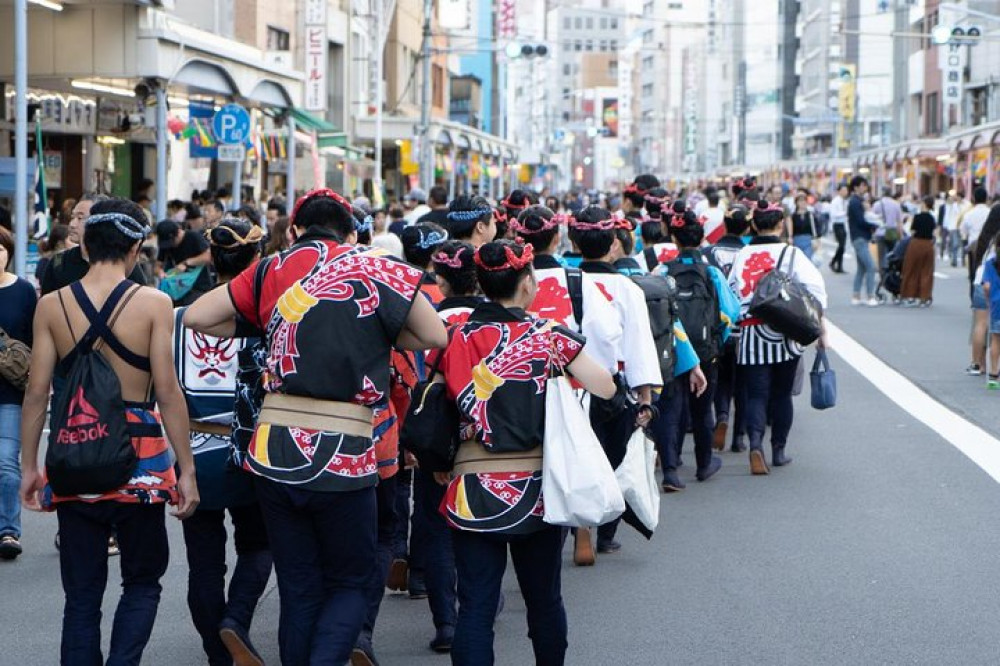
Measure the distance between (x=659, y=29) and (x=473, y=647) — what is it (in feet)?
627

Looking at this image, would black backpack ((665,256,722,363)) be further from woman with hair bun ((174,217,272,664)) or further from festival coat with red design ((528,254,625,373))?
woman with hair bun ((174,217,272,664))

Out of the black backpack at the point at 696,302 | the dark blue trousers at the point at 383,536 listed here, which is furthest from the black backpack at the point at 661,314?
the dark blue trousers at the point at 383,536

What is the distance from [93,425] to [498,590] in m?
1.46

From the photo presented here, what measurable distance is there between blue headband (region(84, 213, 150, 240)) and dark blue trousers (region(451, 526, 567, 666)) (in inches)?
58.4

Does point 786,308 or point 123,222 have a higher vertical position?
point 123,222

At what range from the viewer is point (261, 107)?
2180 centimetres

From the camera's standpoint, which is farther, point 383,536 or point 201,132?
point 201,132

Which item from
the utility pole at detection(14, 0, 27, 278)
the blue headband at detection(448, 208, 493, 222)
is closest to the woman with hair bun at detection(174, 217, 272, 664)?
the blue headband at detection(448, 208, 493, 222)

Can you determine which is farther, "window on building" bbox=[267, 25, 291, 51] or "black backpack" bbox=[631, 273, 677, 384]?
"window on building" bbox=[267, 25, 291, 51]

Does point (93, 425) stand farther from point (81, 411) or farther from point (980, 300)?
point (980, 300)

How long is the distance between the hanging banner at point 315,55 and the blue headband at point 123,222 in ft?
96.0

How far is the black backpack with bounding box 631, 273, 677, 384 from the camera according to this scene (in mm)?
8414

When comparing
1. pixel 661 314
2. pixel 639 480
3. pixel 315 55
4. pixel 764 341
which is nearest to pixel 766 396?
pixel 764 341

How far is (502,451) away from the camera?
195 inches
